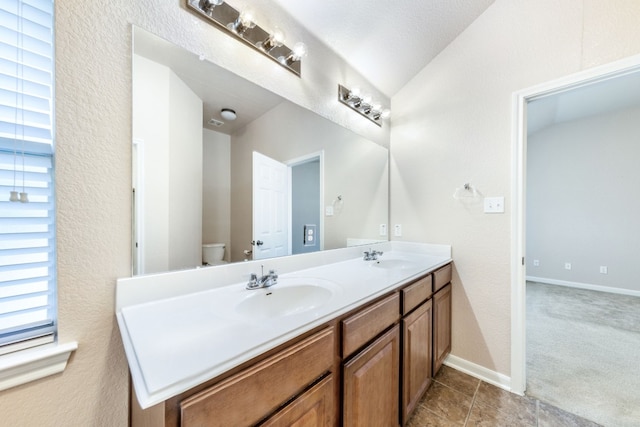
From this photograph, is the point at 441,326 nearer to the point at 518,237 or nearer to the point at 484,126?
the point at 518,237

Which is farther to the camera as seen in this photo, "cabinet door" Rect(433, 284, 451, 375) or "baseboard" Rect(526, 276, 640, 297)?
"baseboard" Rect(526, 276, 640, 297)

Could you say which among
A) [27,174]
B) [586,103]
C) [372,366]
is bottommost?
[372,366]

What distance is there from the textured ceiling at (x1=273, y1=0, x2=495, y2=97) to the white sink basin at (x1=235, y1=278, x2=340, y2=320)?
4.98 feet

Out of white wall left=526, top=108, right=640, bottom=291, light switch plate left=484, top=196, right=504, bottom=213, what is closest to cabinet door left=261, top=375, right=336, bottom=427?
light switch plate left=484, top=196, right=504, bottom=213

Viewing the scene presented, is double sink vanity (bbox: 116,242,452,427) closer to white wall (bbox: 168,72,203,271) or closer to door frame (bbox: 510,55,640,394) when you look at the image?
white wall (bbox: 168,72,203,271)

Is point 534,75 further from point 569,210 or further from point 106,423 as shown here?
point 569,210

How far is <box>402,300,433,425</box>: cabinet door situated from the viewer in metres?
1.27

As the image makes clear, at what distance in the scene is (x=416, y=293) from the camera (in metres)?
1.39

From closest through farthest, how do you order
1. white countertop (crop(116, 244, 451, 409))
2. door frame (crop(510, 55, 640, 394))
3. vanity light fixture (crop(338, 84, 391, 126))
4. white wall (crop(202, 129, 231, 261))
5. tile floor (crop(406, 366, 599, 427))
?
white countertop (crop(116, 244, 451, 409)), white wall (crop(202, 129, 231, 261)), tile floor (crop(406, 366, 599, 427)), door frame (crop(510, 55, 640, 394)), vanity light fixture (crop(338, 84, 391, 126))

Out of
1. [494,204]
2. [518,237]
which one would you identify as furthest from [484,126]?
[518,237]

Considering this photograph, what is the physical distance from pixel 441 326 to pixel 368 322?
1053 millimetres

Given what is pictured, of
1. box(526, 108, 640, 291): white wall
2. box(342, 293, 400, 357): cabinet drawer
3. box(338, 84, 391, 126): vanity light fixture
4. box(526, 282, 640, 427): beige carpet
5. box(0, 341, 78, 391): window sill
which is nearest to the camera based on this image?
box(0, 341, 78, 391): window sill

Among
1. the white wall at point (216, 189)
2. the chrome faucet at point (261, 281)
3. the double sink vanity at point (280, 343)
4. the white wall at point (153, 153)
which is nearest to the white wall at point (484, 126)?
the double sink vanity at point (280, 343)

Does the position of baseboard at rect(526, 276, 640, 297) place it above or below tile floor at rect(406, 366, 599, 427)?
above
